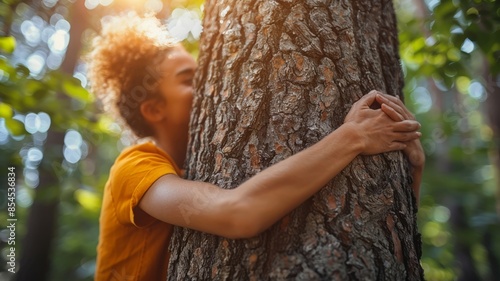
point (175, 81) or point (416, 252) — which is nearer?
point (416, 252)

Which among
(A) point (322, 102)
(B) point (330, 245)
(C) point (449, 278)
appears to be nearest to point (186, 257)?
(B) point (330, 245)

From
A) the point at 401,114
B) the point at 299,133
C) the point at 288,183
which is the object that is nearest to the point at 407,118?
the point at 401,114

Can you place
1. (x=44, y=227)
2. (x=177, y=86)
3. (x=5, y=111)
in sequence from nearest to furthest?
(x=177, y=86)
(x=5, y=111)
(x=44, y=227)

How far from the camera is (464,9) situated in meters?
2.60

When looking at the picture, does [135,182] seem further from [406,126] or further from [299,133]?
[406,126]

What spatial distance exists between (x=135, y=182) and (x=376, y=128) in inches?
41.6

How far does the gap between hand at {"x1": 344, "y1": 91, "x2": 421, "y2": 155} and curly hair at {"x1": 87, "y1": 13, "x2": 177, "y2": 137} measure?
1.34m

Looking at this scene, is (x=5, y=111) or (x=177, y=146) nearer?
(x=177, y=146)

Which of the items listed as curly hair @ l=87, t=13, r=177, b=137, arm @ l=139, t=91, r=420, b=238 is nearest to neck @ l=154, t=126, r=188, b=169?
curly hair @ l=87, t=13, r=177, b=137

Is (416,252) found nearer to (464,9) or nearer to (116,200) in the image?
(116,200)

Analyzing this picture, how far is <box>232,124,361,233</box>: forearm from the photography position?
1.45 metres

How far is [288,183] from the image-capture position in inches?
57.7

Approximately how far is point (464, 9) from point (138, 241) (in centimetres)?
240

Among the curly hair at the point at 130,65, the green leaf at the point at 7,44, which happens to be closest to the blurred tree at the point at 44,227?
the curly hair at the point at 130,65
